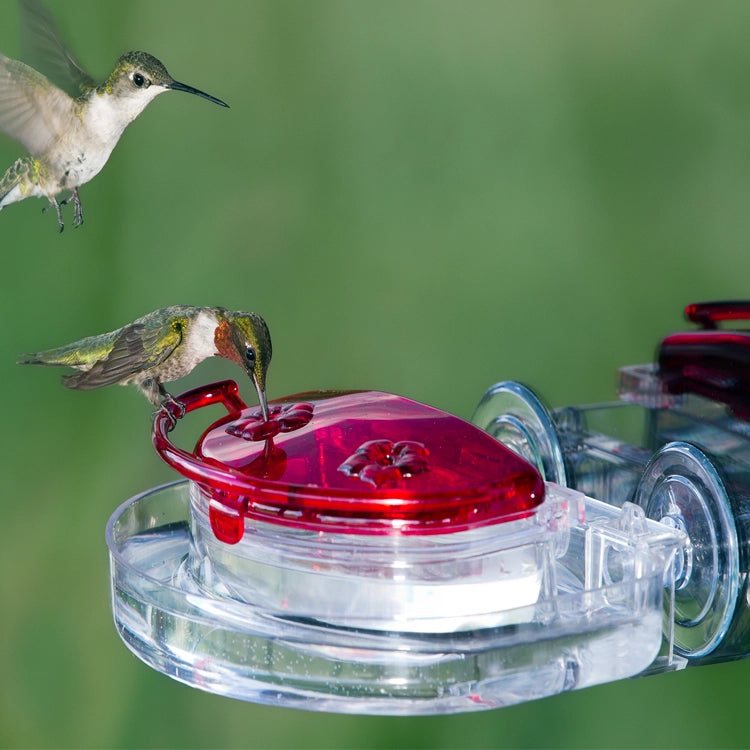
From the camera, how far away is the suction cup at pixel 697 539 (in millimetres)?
1319

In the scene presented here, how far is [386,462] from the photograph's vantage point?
1253 millimetres

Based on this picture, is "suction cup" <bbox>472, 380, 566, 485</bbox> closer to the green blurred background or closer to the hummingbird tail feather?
the hummingbird tail feather

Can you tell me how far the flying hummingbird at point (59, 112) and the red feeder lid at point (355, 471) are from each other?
31cm

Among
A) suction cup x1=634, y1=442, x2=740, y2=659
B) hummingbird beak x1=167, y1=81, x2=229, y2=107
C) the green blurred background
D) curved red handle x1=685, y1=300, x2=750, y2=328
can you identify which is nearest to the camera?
hummingbird beak x1=167, y1=81, x2=229, y2=107

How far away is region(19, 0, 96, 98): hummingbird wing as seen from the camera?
1.23m

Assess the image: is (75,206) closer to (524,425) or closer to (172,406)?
(172,406)

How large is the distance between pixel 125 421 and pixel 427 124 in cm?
111

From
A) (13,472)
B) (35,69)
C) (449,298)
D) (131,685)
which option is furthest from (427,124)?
(35,69)

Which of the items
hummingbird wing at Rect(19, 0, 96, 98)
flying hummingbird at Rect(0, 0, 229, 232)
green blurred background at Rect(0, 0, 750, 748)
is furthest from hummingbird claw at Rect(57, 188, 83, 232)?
green blurred background at Rect(0, 0, 750, 748)

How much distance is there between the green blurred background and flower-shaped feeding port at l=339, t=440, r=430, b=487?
1.54m

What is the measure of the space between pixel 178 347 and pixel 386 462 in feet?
0.86

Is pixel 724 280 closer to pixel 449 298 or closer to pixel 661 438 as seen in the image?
pixel 449 298

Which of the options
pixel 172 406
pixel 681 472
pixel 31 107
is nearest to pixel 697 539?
pixel 681 472

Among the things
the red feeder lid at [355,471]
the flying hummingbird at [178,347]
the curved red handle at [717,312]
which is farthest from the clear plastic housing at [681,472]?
the flying hummingbird at [178,347]
